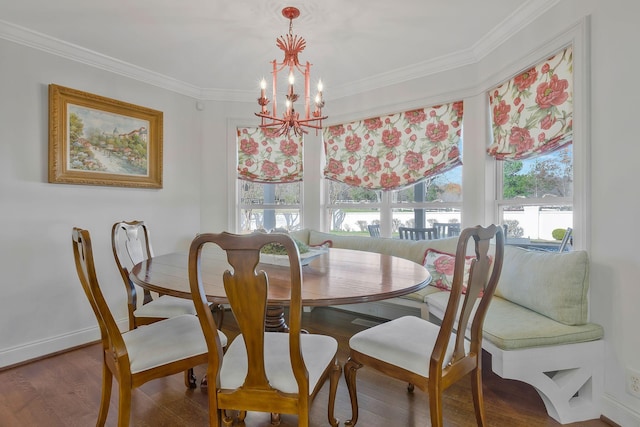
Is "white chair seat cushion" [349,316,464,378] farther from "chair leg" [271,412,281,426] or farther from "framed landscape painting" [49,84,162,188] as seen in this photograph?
"framed landscape painting" [49,84,162,188]

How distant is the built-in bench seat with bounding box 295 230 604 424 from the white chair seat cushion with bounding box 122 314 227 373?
144 centimetres

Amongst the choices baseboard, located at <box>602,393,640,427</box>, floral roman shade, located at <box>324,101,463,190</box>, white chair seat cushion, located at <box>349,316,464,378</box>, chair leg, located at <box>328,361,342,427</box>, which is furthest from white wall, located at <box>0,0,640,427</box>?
chair leg, located at <box>328,361,342,427</box>

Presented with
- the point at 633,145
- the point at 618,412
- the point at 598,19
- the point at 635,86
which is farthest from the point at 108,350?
the point at 598,19

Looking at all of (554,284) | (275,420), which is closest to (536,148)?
(554,284)

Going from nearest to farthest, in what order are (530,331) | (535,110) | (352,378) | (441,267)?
1. (352,378)
2. (530,331)
3. (535,110)
4. (441,267)

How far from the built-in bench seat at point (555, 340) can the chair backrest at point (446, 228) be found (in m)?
1.11

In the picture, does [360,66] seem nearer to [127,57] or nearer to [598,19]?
[598,19]

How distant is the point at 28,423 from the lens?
1.70 metres

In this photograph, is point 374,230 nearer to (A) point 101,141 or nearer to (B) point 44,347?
(A) point 101,141

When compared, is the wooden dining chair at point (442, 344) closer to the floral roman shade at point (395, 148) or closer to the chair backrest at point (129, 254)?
the chair backrest at point (129, 254)

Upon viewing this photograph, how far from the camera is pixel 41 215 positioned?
2502 millimetres

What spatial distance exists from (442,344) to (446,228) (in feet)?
6.73

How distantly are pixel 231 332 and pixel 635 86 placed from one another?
3.14 metres

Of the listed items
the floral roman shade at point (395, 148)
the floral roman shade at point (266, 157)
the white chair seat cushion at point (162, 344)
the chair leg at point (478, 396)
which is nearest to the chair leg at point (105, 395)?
the white chair seat cushion at point (162, 344)
